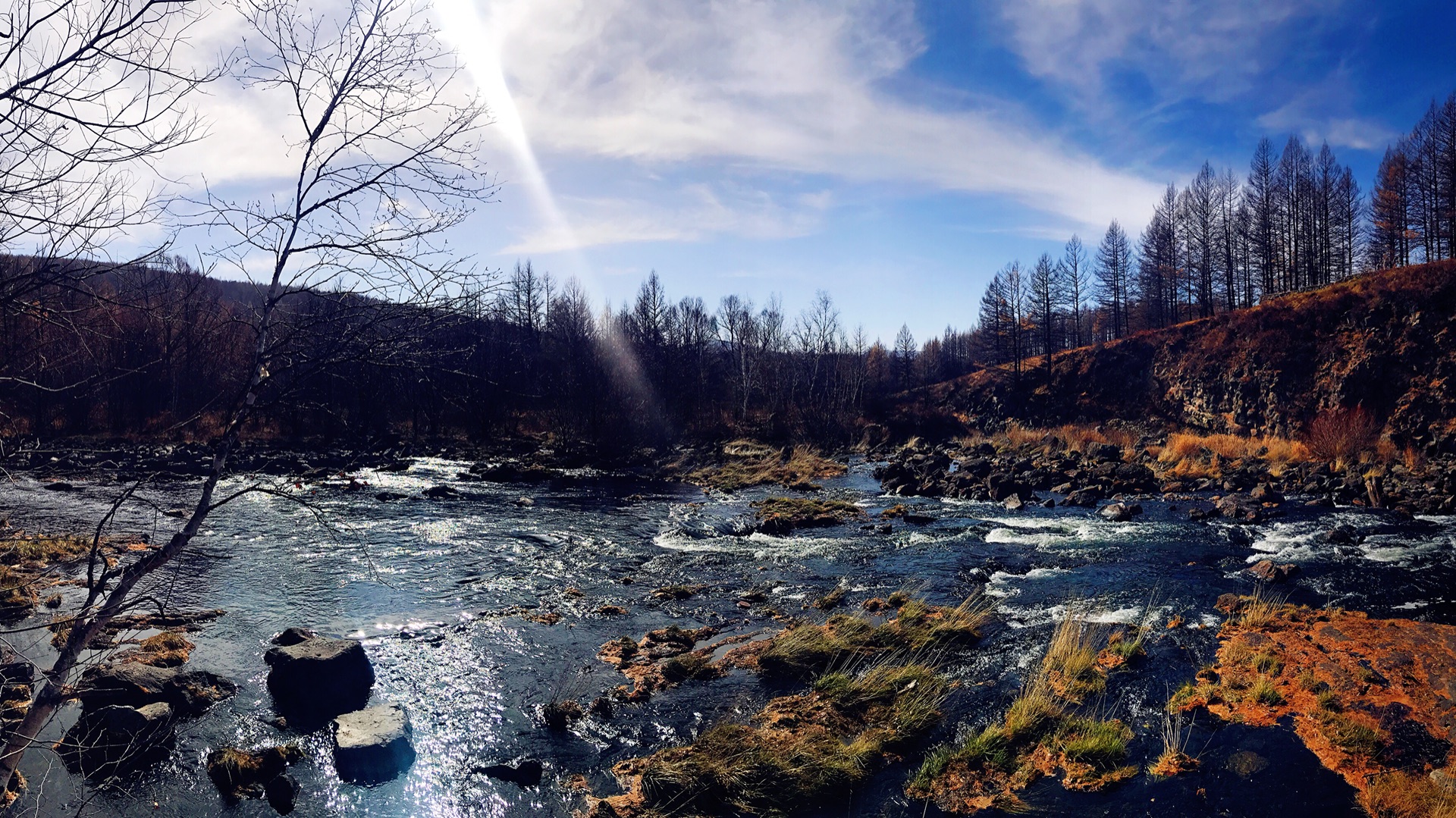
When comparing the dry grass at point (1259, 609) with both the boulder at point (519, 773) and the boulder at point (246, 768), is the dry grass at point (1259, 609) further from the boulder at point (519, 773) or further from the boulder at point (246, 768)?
the boulder at point (246, 768)

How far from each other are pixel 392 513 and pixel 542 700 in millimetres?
13320

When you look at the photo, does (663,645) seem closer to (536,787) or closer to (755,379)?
(536,787)

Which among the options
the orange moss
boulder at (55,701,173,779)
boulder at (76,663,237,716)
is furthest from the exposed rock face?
the orange moss

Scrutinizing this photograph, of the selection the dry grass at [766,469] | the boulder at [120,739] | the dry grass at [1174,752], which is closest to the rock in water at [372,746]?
the boulder at [120,739]

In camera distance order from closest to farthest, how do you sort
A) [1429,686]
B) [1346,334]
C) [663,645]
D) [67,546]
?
[1429,686] < [663,645] < [67,546] < [1346,334]

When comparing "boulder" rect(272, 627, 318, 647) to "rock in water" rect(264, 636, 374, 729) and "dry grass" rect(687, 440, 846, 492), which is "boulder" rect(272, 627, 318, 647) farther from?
"dry grass" rect(687, 440, 846, 492)

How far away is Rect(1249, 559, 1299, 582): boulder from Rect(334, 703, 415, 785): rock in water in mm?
13864

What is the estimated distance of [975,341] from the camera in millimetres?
88375

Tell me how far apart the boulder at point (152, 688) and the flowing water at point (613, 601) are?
283 mm

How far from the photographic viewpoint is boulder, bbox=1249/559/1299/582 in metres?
13.1

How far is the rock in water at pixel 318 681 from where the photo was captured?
28.8 ft

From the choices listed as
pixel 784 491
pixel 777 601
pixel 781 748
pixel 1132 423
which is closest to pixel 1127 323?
pixel 1132 423

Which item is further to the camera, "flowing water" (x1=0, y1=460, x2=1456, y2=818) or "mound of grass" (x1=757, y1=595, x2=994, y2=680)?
"mound of grass" (x1=757, y1=595, x2=994, y2=680)

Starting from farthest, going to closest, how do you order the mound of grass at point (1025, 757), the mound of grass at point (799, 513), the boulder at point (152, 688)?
the mound of grass at point (799, 513)
the boulder at point (152, 688)
the mound of grass at point (1025, 757)
